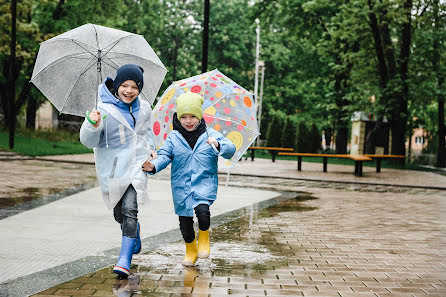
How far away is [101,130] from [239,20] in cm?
4755

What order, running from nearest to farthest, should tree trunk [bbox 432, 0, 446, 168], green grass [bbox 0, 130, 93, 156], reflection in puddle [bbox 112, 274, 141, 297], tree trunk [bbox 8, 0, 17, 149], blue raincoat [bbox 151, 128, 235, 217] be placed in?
reflection in puddle [bbox 112, 274, 141, 297] → blue raincoat [bbox 151, 128, 235, 217] → tree trunk [bbox 8, 0, 17, 149] → green grass [bbox 0, 130, 93, 156] → tree trunk [bbox 432, 0, 446, 168]

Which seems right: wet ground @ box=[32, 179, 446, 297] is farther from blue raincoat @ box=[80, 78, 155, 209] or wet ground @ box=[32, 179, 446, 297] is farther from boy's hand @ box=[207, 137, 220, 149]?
boy's hand @ box=[207, 137, 220, 149]

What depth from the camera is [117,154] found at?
15.8ft

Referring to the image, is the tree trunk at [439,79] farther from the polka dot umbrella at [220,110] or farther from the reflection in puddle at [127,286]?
the reflection in puddle at [127,286]

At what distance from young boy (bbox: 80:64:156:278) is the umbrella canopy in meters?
0.70

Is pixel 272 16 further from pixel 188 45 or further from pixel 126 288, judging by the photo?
pixel 126 288

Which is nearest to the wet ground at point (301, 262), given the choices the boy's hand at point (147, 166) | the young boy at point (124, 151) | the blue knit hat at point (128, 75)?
the young boy at point (124, 151)

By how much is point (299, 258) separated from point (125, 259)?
6.27ft

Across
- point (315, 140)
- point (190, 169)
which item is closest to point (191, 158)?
point (190, 169)

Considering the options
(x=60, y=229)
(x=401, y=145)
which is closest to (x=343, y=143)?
(x=401, y=145)

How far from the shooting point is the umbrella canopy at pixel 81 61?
18.0ft

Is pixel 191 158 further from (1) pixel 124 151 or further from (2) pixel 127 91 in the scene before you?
(2) pixel 127 91

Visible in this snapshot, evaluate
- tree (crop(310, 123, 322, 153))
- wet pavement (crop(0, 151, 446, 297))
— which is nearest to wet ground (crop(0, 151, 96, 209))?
wet pavement (crop(0, 151, 446, 297))

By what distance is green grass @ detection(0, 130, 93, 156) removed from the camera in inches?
881
